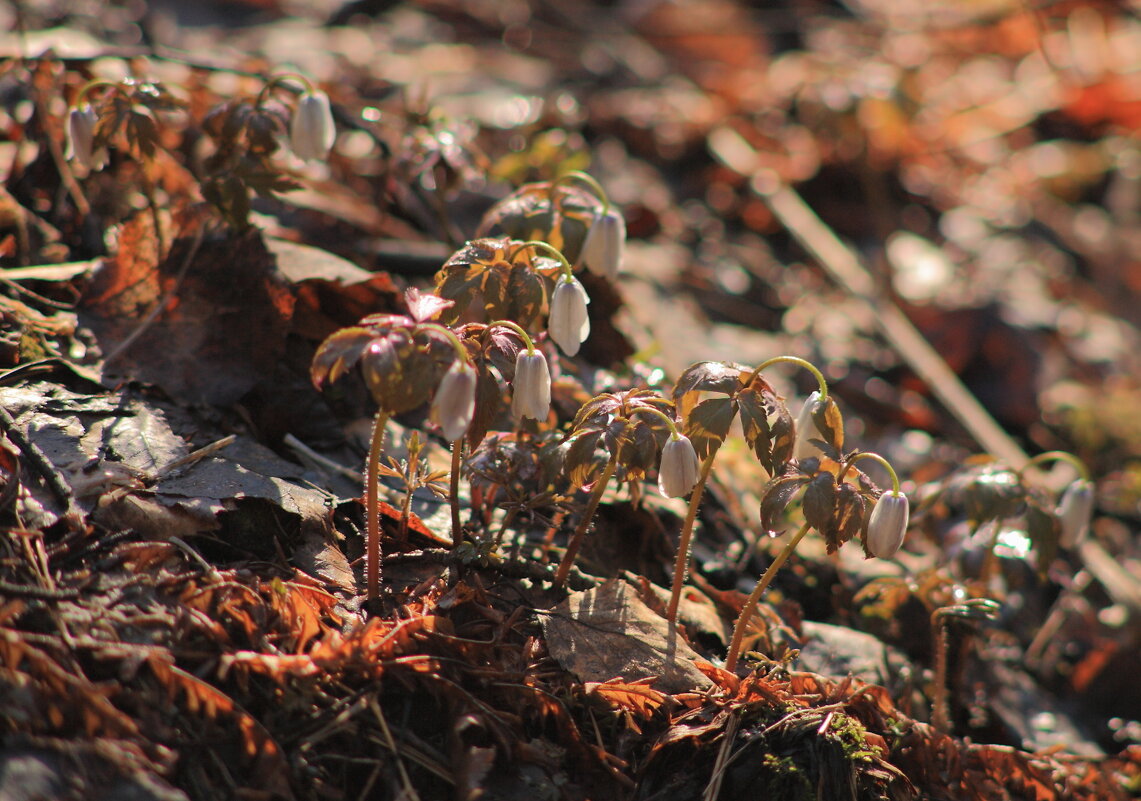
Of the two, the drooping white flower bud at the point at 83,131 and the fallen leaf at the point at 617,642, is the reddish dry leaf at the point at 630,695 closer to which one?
the fallen leaf at the point at 617,642

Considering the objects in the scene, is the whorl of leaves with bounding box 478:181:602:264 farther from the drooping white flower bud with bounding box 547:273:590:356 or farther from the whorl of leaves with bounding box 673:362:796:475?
the whorl of leaves with bounding box 673:362:796:475

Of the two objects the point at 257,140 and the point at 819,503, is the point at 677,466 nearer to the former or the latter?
the point at 819,503

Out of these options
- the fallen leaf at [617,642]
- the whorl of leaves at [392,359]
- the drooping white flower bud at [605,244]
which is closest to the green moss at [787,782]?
the fallen leaf at [617,642]

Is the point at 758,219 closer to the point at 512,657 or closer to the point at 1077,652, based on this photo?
the point at 1077,652

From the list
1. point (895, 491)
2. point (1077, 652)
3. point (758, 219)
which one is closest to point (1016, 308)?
point (758, 219)

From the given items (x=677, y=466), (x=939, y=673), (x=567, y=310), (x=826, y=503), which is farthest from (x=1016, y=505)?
(x=567, y=310)

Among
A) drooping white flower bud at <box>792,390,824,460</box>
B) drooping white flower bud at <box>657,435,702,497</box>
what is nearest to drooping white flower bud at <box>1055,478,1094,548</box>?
drooping white flower bud at <box>792,390,824,460</box>
